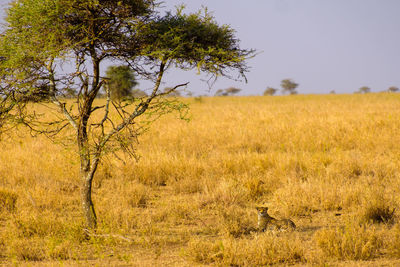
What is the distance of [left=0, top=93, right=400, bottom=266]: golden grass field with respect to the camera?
5.68 meters

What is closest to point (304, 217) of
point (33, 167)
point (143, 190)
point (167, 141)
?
point (143, 190)

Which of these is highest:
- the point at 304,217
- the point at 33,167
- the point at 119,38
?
the point at 119,38

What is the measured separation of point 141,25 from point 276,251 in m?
3.92

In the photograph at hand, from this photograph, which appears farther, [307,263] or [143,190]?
[143,190]

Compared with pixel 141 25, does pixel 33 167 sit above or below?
below

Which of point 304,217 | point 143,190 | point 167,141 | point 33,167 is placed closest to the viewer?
point 304,217

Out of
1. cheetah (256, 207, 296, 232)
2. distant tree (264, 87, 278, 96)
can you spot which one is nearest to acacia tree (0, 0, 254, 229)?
cheetah (256, 207, 296, 232)

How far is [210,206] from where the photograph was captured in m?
8.71

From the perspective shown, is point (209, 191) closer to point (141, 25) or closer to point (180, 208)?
point (180, 208)

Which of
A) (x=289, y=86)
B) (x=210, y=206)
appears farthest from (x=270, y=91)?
(x=210, y=206)

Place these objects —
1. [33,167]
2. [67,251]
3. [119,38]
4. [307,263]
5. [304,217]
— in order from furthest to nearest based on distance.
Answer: [33,167]
[304,217]
[119,38]
[67,251]
[307,263]

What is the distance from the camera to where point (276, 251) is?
5547 mm

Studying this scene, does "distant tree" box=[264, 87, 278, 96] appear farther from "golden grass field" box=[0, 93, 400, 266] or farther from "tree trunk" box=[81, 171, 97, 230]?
"tree trunk" box=[81, 171, 97, 230]

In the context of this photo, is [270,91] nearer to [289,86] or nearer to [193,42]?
[289,86]
